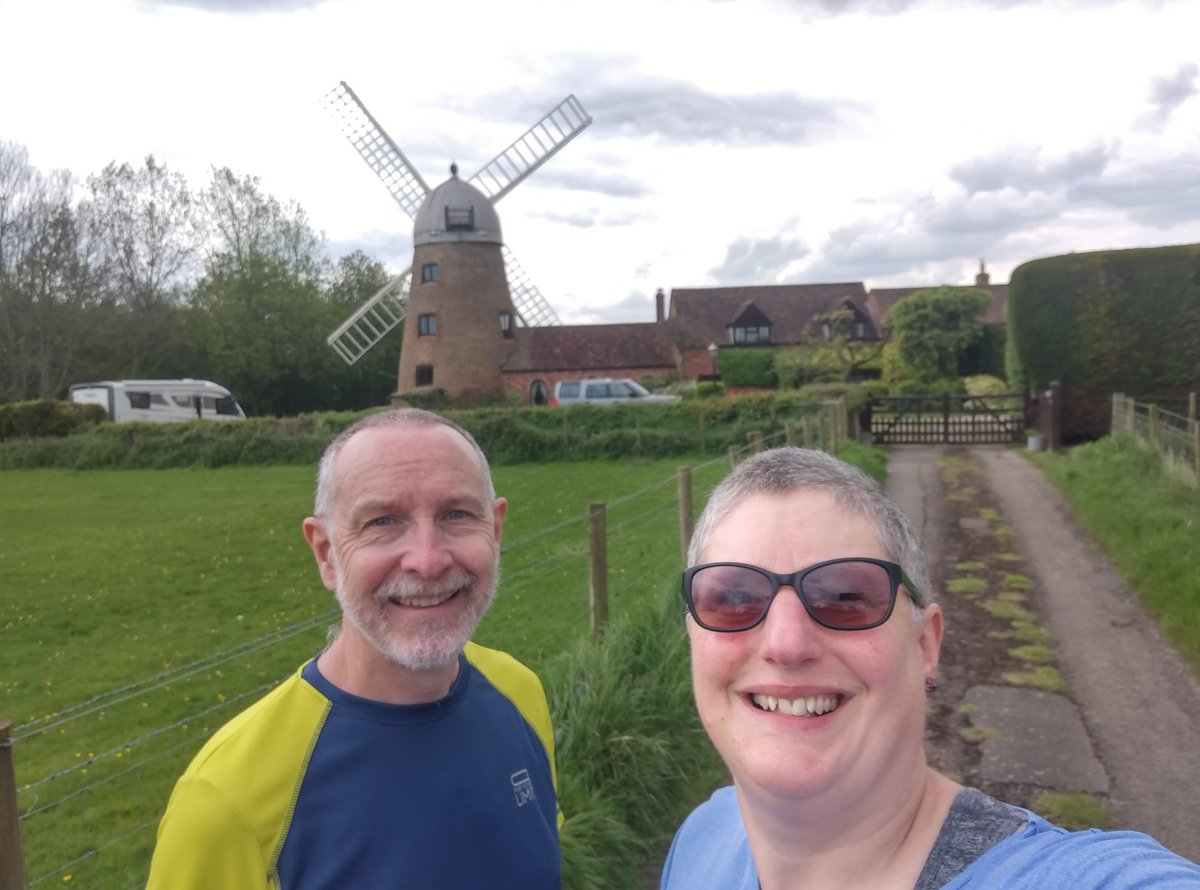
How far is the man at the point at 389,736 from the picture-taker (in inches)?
70.5

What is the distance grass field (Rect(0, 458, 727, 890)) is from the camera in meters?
4.97

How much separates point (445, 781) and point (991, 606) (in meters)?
7.02

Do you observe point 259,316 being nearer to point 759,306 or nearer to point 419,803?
point 759,306

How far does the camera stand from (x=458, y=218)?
3422 cm

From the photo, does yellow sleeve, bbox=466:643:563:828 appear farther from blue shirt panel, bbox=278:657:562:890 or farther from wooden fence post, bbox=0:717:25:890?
wooden fence post, bbox=0:717:25:890

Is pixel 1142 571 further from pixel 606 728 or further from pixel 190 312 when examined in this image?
pixel 190 312

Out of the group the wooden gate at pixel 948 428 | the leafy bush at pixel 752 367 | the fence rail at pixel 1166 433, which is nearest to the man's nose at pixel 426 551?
the fence rail at pixel 1166 433

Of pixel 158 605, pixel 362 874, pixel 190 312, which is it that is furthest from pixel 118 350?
pixel 362 874

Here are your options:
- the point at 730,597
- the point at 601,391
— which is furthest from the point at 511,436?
the point at 730,597

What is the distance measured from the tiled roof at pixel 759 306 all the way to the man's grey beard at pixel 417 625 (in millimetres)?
41454

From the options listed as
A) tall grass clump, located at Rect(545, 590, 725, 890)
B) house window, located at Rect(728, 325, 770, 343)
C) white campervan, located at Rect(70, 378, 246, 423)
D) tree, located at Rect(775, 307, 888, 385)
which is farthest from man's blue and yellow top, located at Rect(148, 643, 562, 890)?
house window, located at Rect(728, 325, 770, 343)

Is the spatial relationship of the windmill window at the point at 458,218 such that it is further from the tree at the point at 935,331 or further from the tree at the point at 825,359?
the tree at the point at 935,331

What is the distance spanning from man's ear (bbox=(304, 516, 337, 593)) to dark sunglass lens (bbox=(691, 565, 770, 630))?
3.56ft

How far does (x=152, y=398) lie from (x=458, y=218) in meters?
13.0
